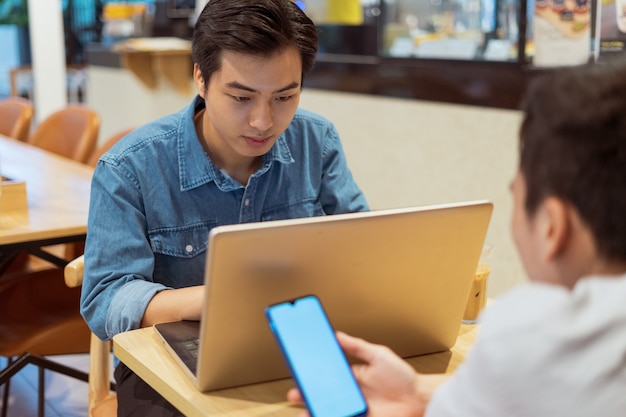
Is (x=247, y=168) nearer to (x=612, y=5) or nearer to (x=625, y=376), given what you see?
(x=625, y=376)

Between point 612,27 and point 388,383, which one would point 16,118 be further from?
point 388,383

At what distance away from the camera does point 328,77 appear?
408cm

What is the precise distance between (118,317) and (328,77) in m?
2.88

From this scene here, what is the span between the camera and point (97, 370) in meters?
1.63

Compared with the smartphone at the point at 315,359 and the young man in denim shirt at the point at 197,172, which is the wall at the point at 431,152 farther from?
the smartphone at the point at 315,359

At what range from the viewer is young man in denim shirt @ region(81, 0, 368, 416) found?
4.64ft

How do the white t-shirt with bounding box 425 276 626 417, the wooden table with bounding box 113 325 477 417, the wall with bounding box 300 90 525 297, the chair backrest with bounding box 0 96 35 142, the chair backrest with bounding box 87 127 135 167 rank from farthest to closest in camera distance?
the chair backrest with bounding box 0 96 35 142 → the wall with bounding box 300 90 525 297 → the chair backrest with bounding box 87 127 135 167 → the wooden table with bounding box 113 325 477 417 → the white t-shirt with bounding box 425 276 626 417

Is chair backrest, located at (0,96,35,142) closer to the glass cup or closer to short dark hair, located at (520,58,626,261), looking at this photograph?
the glass cup

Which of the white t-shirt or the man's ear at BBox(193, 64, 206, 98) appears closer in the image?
the white t-shirt

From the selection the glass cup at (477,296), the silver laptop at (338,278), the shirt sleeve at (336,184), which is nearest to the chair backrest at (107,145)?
the shirt sleeve at (336,184)

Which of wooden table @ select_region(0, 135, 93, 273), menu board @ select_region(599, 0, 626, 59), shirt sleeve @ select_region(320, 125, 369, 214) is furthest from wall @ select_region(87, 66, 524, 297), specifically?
wooden table @ select_region(0, 135, 93, 273)

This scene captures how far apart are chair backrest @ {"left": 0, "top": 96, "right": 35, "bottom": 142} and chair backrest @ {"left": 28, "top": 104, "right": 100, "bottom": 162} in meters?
0.19

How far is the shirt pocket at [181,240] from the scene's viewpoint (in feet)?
5.00

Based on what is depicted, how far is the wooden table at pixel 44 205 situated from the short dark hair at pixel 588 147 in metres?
1.54
